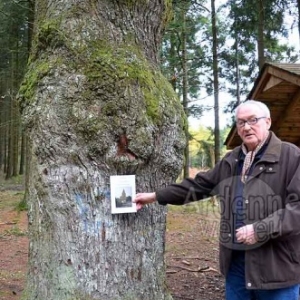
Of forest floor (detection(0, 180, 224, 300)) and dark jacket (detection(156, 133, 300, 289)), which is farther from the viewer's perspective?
forest floor (detection(0, 180, 224, 300))

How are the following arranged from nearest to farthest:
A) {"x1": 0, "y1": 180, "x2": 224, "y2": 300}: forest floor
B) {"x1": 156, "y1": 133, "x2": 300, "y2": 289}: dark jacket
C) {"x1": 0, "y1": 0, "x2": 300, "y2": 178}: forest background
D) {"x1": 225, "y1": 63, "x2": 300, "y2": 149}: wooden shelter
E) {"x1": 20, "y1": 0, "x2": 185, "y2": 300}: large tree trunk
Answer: {"x1": 156, "y1": 133, "x2": 300, "y2": 289}: dark jacket
{"x1": 20, "y1": 0, "x2": 185, "y2": 300}: large tree trunk
{"x1": 0, "y1": 180, "x2": 224, "y2": 300}: forest floor
{"x1": 225, "y1": 63, "x2": 300, "y2": 149}: wooden shelter
{"x1": 0, "y1": 0, "x2": 300, "y2": 178}: forest background

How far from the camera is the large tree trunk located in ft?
9.28

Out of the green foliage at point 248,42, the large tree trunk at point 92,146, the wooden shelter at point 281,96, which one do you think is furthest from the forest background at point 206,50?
the large tree trunk at point 92,146

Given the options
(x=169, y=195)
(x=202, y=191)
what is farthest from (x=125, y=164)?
(x=202, y=191)

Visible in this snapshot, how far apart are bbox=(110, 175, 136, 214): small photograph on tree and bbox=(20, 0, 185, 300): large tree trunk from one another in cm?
4

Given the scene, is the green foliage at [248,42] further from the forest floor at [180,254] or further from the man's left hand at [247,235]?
the man's left hand at [247,235]

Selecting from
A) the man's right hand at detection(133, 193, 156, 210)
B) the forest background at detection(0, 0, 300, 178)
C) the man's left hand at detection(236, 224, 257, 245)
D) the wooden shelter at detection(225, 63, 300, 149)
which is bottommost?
the man's left hand at detection(236, 224, 257, 245)

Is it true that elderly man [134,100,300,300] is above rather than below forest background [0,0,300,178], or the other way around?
below

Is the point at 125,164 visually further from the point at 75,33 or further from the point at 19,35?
the point at 19,35

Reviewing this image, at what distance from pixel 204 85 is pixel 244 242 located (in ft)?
64.3

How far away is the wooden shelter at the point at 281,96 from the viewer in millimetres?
5754

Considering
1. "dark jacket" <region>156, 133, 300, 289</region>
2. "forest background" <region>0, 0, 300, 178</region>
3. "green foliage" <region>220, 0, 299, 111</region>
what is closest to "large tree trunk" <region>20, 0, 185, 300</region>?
"dark jacket" <region>156, 133, 300, 289</region>

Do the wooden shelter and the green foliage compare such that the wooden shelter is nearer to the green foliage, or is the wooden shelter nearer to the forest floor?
the forest floor

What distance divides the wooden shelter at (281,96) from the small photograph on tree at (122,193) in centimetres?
336
